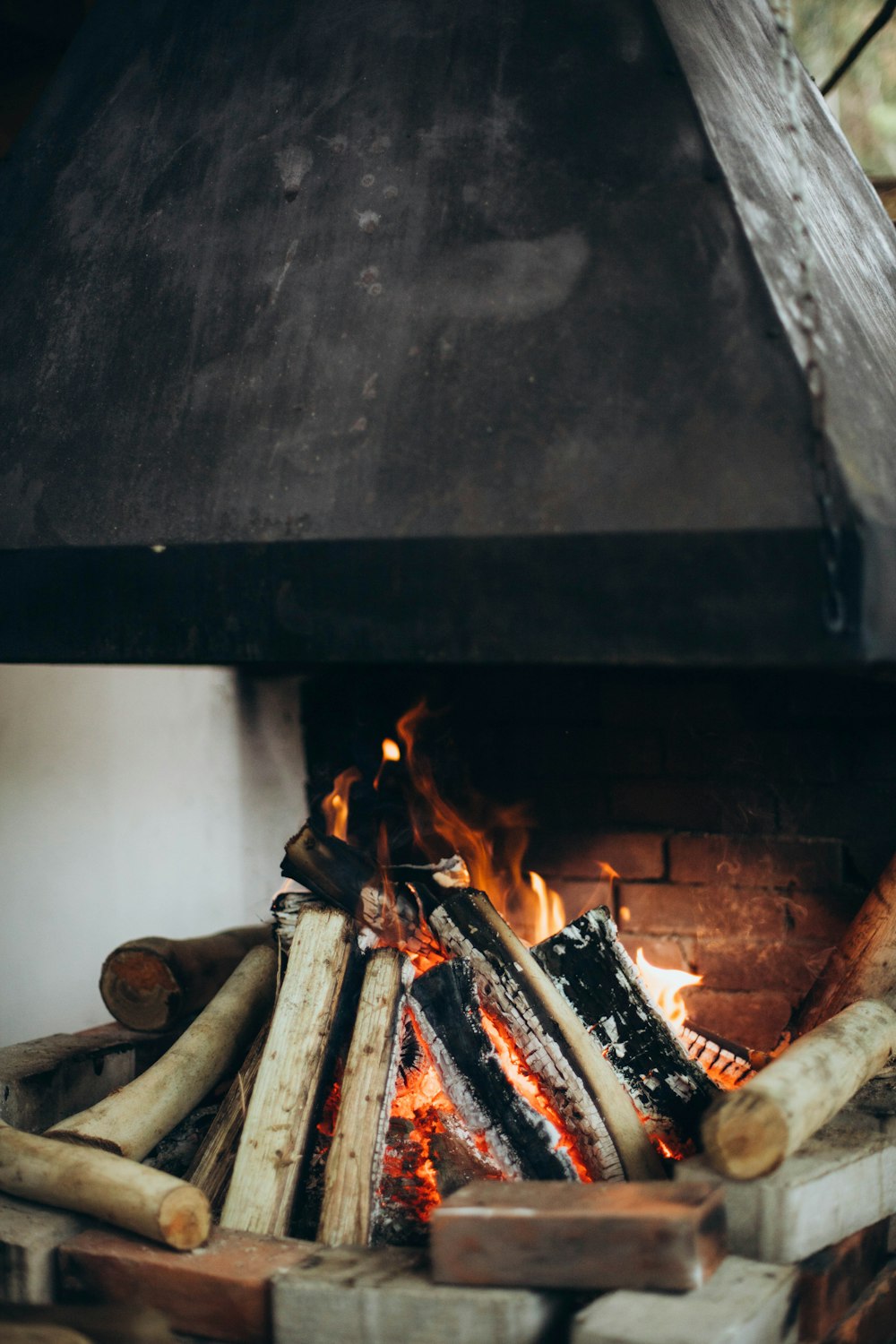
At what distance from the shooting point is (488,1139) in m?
1.82

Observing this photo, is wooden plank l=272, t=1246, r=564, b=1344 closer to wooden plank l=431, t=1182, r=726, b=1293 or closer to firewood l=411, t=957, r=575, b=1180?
wooden plank l=431, t=1182, r=726, b=1293

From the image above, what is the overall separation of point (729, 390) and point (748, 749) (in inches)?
51.9

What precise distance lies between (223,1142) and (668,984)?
3.62 ft

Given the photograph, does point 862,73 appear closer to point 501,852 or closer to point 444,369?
point 444,369

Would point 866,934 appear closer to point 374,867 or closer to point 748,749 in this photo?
point 748,749

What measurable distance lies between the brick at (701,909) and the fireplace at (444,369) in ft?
1.17

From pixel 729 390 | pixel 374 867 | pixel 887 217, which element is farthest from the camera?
pixel 887 217

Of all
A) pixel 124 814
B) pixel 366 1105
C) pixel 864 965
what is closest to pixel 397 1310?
pixel 366 1105

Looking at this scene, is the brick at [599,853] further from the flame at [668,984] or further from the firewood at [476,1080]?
the firewood at [476,1080]

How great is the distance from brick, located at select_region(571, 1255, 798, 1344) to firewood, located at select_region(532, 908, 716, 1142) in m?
0.43

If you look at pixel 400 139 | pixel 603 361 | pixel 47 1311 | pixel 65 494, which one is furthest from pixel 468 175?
pixel 47 1311

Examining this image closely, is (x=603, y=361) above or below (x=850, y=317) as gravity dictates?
below

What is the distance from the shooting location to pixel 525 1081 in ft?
6.28

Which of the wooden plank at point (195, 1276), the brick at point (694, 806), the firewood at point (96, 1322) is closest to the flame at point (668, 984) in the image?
the brick at point (694, 806)
